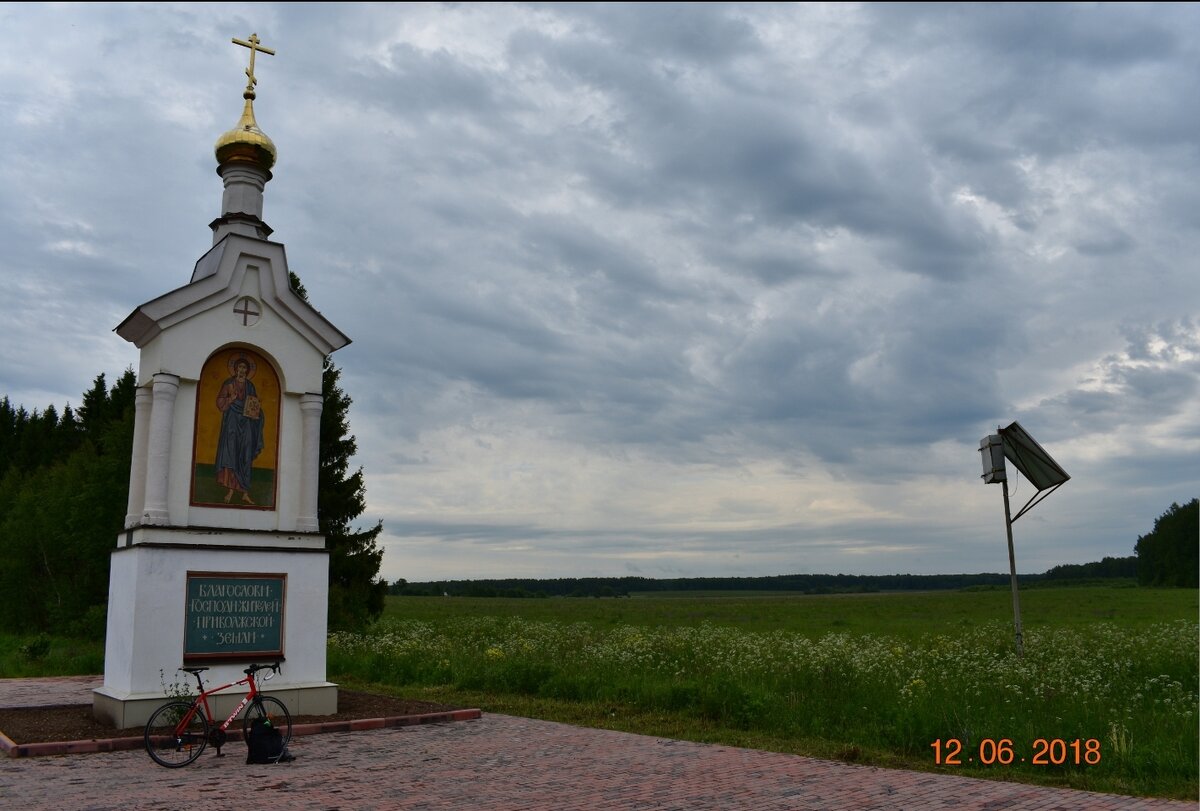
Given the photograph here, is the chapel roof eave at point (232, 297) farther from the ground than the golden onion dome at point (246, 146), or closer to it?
closer to it

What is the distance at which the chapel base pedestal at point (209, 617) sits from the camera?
12234 millimetres

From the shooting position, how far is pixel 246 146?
1492 cm

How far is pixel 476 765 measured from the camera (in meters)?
9.88

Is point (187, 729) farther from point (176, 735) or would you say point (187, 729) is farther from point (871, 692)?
point (871, 692)

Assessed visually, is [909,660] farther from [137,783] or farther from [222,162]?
[222,162]

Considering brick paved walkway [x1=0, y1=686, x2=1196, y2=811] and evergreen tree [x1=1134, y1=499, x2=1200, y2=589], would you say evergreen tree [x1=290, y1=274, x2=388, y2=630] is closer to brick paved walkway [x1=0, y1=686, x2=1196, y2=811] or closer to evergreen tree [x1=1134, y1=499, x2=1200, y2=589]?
brick paved walkway [x1=0, y1=686, x2=1196, y2=811]

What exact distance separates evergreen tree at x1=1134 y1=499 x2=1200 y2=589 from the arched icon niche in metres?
109

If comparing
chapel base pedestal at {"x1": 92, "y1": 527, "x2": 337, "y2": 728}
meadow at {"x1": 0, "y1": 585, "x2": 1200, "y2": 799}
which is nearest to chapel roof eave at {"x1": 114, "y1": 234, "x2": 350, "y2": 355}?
chapel base pedestal at {"x1": 92, "y1": 527, "x2": 337, "y2": 728}

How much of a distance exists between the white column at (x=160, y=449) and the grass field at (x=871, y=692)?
5.71 metres

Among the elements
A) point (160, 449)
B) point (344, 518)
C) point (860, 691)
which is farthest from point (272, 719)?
point (344, 518)

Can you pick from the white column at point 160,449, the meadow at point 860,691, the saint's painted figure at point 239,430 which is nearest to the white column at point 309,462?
the saint's painted figure at point 239,430

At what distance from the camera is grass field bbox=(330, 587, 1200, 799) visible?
9578mm

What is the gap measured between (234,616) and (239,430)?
2.64m
